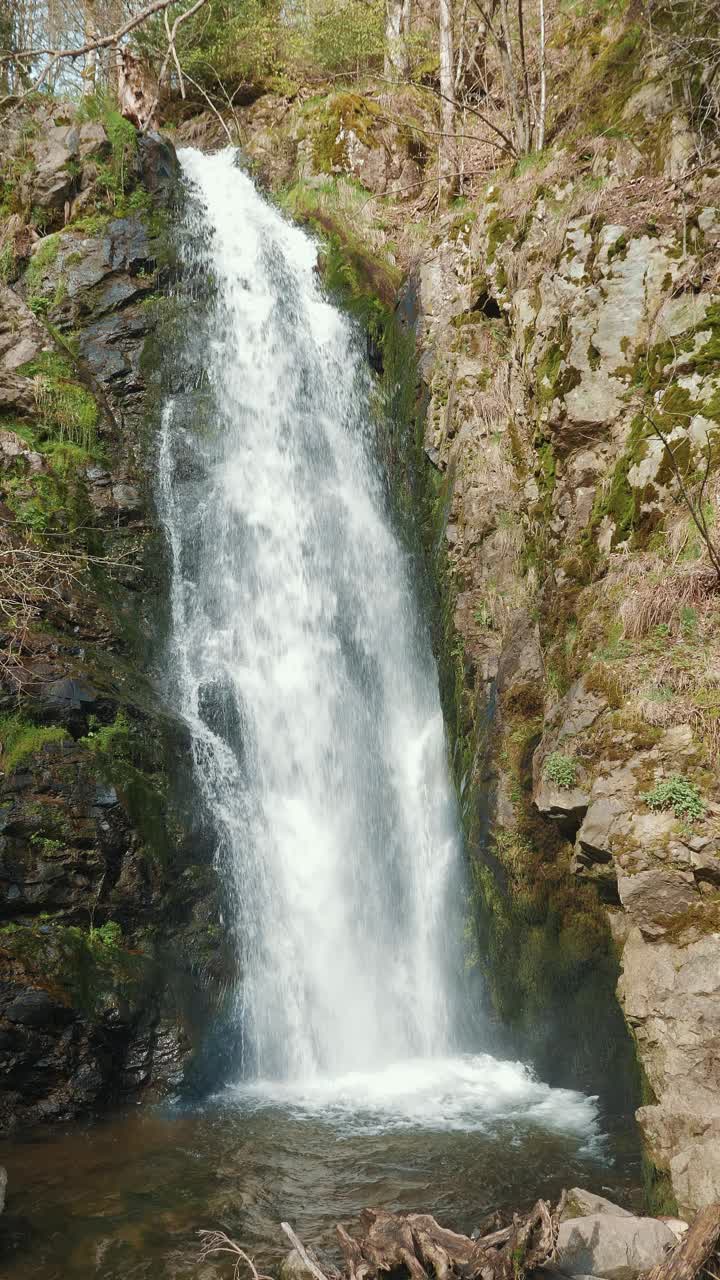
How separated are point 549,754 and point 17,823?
4790 mm

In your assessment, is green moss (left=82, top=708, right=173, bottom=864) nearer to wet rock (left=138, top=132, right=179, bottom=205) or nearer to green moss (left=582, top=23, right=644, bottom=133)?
green moss (left=582, top=23, right=644, bottom=133)

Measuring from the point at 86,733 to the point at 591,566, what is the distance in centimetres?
510

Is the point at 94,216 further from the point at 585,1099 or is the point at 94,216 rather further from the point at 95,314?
the point at 585,1099

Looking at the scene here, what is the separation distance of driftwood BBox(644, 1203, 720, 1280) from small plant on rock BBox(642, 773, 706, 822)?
2.06 meters

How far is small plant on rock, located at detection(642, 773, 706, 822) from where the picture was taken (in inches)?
206

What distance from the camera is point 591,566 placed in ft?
24.2

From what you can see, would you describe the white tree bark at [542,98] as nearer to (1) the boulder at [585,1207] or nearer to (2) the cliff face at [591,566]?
A: (2) the cliff face at [591,566]

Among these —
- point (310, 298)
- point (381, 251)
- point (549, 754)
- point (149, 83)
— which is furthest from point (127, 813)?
point (149, 83)

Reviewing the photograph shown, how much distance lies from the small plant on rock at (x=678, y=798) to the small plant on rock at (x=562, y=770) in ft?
2.60

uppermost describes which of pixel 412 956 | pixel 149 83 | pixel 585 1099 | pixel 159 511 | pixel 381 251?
pixel 149 83

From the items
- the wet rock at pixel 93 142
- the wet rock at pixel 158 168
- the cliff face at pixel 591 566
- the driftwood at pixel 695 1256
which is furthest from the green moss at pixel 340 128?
the driftwood at pixel 695 1256

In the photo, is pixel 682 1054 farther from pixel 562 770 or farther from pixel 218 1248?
pixel 218 1248

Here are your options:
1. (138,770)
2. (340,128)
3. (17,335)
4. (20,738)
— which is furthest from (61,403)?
(340,128)

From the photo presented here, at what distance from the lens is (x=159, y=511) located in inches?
456
